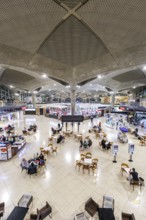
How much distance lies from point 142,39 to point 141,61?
6.25 ft

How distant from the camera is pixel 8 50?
8367 millimetres

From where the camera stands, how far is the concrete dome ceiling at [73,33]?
15.8 feet

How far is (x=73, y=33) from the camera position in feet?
23.1

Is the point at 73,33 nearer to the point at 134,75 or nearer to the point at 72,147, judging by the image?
the point at 72,147

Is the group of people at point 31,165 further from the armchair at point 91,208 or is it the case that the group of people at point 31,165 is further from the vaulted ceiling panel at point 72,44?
the vaulted ceiling panel at point 72,44

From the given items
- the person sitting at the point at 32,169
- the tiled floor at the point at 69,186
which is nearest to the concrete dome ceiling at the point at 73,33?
the person sitting at the point at 32,169

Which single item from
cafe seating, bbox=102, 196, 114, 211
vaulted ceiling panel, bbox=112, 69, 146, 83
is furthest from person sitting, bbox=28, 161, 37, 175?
vaulted ceiling panel, bbox=112, 69, 146, 83

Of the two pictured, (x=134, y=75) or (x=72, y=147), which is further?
(x=134, y=75)

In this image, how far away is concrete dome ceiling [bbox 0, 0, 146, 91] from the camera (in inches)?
189

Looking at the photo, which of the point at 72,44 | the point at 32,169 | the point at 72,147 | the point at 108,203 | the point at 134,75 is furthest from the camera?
the point at 134,75

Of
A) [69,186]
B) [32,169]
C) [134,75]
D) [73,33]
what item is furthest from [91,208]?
[134,75]

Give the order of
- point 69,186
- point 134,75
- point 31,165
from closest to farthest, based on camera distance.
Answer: point 69,186, point 31,165, point 134,75

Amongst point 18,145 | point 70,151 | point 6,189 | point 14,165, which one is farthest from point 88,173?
point 18,145

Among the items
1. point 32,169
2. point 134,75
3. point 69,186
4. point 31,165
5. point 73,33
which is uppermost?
point 134,75
